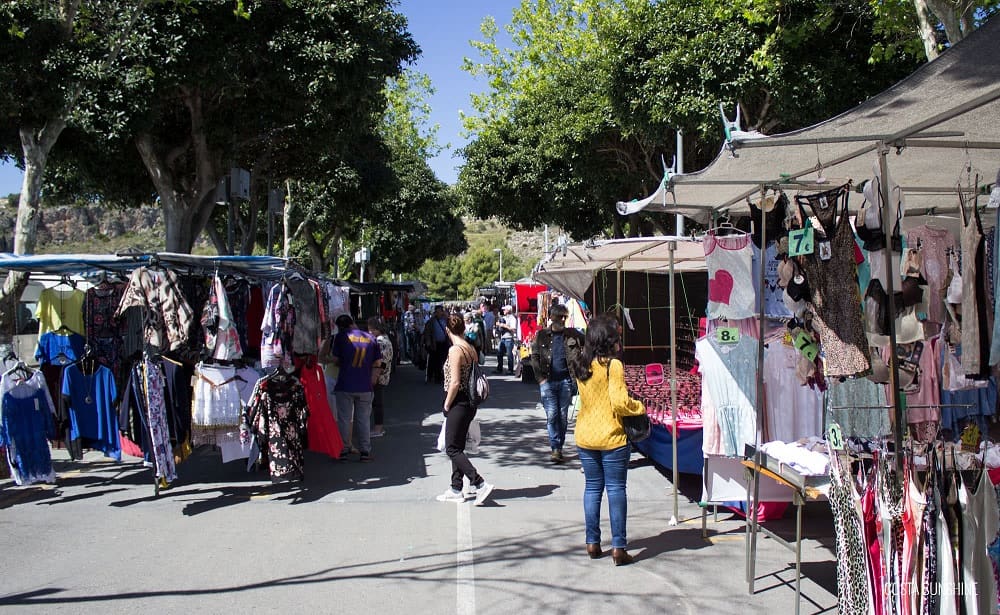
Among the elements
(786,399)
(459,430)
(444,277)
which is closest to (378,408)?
(459,430)

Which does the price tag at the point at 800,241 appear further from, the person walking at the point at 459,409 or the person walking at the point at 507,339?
the person walking at the point at 507,339

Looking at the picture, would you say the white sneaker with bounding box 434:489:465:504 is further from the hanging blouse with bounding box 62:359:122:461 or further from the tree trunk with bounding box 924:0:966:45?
the tree trunk with bounding box 924:0:966:45

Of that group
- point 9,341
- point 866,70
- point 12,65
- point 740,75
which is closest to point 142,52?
point 12,65

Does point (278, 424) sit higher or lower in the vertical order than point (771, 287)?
lower

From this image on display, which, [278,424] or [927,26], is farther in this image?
[927,26]

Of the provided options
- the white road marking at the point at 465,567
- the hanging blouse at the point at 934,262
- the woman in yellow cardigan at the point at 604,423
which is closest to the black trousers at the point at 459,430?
the white road marking at the point at 465,567

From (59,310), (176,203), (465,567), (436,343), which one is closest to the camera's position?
(465,567)

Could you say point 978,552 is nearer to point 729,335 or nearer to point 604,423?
point 604,423

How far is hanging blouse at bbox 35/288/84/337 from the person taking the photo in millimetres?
7750

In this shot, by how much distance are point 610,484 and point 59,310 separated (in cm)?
606

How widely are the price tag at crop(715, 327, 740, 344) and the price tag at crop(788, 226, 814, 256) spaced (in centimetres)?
142

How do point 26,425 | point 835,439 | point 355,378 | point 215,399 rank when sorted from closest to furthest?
point 835,439 → point 215,399 → point 26,425 → point 355,378

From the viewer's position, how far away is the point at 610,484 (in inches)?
209

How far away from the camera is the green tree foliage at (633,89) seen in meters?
14.1
